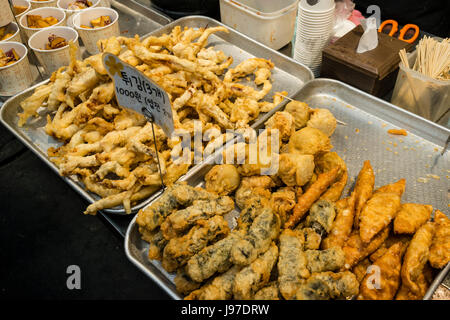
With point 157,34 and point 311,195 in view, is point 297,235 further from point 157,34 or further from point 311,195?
point 157,34

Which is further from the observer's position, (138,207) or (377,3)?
(377,3)

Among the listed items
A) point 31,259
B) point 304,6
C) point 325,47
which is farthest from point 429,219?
point 31,259

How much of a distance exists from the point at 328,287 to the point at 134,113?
182cm

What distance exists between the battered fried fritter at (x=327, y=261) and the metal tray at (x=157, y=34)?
1065 millimetres

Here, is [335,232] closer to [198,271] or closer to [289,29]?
[198,271]

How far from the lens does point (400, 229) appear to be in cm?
190

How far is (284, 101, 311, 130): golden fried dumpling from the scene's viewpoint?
8.48ft

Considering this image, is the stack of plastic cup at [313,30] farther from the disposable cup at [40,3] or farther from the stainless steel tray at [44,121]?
the disposable cup at [40,3]

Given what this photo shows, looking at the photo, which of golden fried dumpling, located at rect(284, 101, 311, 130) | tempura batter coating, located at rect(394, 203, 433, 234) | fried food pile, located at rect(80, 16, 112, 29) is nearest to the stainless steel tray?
fried food pile, located at rect(80, 16, 112, 29)

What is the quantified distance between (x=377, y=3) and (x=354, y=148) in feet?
7.28

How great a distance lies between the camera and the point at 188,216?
189 centimetres

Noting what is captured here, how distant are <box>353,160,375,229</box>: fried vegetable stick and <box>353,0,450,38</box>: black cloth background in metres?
2.40

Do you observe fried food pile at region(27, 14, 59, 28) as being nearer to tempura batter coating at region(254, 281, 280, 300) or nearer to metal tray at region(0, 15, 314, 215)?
metal tray at region(0, 15, 314, 215)

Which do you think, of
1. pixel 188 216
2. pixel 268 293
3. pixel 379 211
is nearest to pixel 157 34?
pixel 188 216
